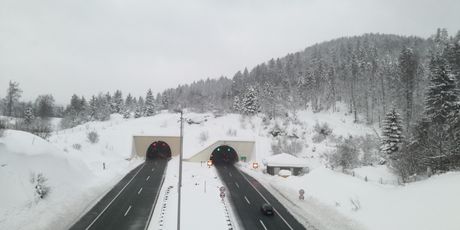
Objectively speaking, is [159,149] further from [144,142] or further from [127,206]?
[127,206]

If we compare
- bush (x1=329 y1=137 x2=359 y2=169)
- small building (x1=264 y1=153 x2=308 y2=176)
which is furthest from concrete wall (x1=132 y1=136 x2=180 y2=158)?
bush (x1=329 y1=137 x2=359 y2=169)

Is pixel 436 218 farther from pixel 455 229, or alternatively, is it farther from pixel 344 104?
pixel 344 104

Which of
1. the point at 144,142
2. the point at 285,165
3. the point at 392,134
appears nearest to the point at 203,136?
the point at 144,142

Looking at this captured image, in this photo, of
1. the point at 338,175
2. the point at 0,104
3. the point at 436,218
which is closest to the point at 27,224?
the point at 436,218

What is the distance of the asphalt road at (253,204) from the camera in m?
23.0

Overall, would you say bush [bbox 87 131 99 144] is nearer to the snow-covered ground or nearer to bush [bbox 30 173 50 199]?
the snow-covered ground

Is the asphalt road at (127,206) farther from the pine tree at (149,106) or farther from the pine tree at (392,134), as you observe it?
the pine tree at (149,106)

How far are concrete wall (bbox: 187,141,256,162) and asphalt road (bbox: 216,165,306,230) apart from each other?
11.2 meters

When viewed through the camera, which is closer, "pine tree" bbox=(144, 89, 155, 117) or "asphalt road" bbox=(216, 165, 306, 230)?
"asphalt road" bbox=(216, 165, 306, 230)

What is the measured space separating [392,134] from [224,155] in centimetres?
3541

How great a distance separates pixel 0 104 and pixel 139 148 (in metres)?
149

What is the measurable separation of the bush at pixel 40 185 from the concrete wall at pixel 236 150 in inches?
1278

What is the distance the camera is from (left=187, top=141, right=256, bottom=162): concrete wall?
57.3 m

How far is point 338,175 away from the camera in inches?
1299
